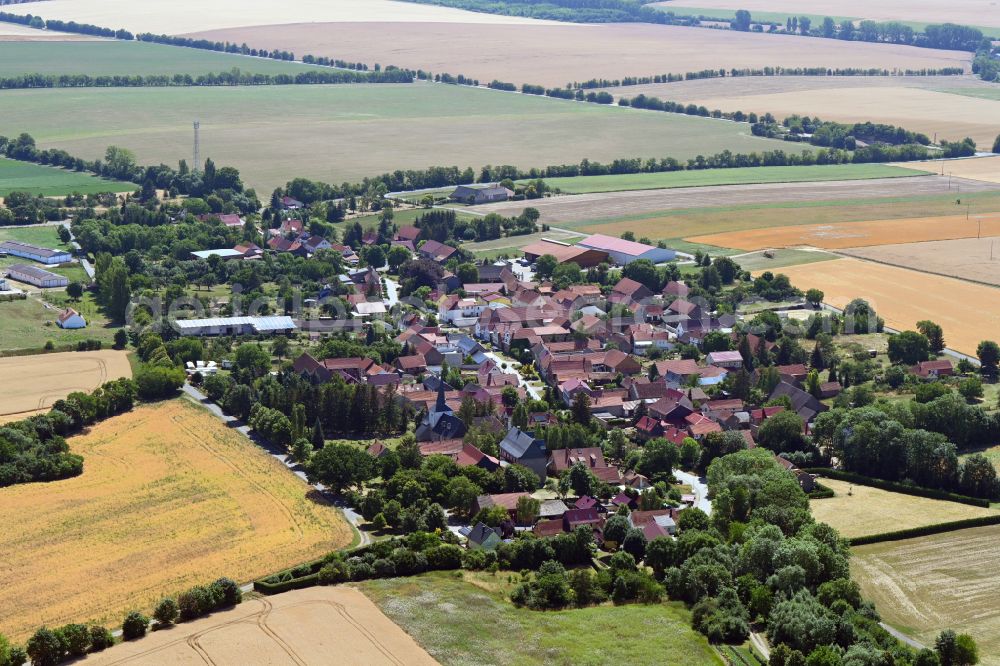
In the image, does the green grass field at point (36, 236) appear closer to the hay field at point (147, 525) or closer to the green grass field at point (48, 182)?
the green grass field at point (48, 182)

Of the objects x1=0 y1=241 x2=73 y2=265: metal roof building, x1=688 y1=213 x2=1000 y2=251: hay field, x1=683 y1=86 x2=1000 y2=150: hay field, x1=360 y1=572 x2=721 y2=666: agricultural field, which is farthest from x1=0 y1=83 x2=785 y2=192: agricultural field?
x1=360 y1=572 x2=721 y2=666: agricultural field

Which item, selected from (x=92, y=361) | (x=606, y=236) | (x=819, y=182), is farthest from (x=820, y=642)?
(x=819, y=182)

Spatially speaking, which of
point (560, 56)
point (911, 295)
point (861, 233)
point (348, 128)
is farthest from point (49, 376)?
point (560, 56)

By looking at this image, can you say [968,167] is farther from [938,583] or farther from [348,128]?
[938,583]

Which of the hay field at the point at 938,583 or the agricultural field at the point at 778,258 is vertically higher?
the agricultural field at the point at 778,258

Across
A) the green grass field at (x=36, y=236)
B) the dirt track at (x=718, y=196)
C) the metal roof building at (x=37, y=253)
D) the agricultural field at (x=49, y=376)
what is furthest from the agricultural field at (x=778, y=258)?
the green grass field at (x=36, y=236)

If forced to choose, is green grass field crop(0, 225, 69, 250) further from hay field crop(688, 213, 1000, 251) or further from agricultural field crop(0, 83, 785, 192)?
hay field crop(688, 213, 1000, 251)
